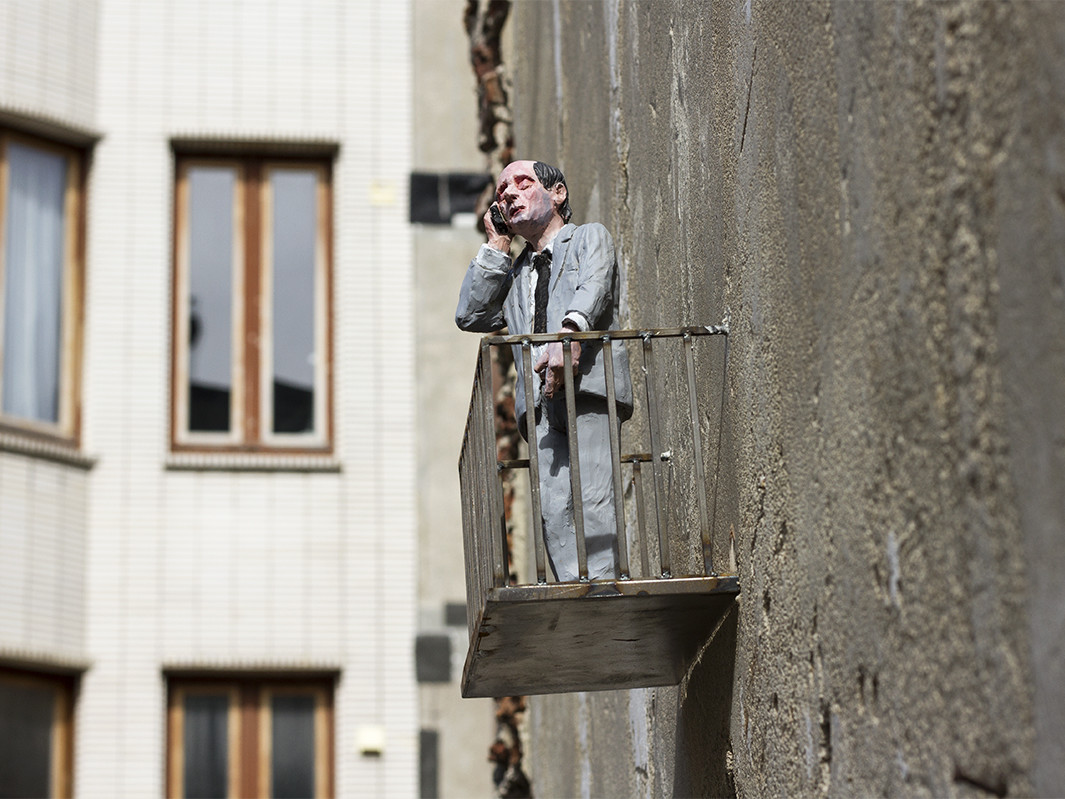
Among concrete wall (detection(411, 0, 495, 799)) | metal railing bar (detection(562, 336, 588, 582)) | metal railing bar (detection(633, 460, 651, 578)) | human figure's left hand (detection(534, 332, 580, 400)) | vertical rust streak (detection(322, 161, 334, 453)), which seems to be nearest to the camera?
metal railing bar (detection(562, 336, 588, 582))

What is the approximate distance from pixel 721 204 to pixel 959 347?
71.9 inches

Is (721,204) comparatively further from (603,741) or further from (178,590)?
(178,590)

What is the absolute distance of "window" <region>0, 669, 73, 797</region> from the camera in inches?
470

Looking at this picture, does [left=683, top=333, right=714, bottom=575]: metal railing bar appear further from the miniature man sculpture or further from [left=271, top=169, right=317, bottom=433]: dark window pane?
[left=271, top=169, right=317, bottom=433]: dark window pane

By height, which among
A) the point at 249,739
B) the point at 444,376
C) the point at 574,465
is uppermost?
the point at 444,376

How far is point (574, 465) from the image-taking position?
4223 millimetres

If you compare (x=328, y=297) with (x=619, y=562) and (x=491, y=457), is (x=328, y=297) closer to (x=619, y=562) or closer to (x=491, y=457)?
(x=491, y=457)

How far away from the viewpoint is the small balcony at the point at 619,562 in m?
4.18

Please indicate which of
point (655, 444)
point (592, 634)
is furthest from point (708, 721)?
point (655, 444)

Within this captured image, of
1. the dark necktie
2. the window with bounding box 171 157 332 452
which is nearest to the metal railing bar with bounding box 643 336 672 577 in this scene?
the dark necktie

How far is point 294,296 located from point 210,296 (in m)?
0.59

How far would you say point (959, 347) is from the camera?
9.00ft

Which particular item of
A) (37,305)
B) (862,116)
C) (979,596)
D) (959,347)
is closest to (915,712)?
(979,596)

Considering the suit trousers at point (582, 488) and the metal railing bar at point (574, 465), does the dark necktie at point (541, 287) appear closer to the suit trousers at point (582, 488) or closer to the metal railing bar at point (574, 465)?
the suit trousers at point (582, 488)
